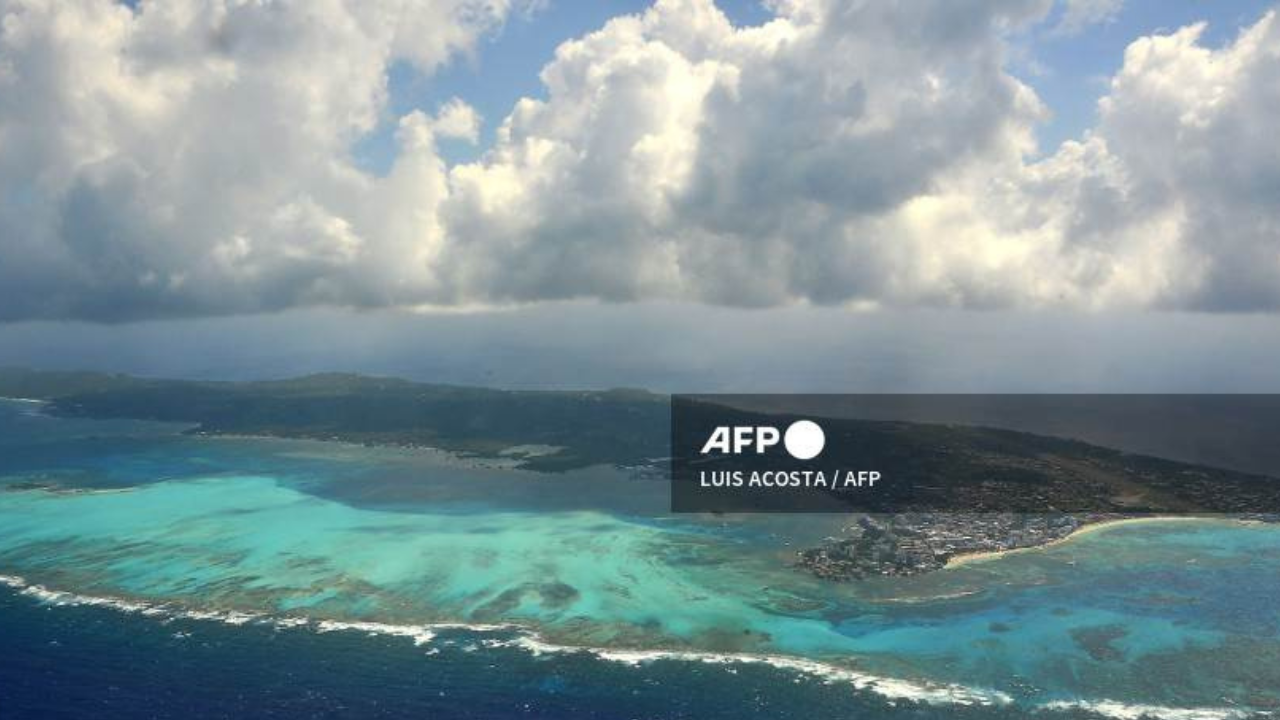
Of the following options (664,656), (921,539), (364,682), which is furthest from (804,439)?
(364,682)

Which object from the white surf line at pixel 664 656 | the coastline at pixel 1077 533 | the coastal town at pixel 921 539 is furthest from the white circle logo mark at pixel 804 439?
the white surf line at pixel 664 656

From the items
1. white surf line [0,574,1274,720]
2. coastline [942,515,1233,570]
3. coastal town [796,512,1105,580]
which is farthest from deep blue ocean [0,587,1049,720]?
coastline [942,515,1233,570]

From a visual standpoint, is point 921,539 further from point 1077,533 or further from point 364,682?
point 364,682

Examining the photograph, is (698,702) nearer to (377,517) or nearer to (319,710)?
(319,710)

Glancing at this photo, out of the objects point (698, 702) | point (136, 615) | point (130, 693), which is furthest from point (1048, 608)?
point (136, 615)

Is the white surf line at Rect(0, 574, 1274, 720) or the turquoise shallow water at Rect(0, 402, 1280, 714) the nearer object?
the white surf line at Rect(0, 574, 1274, 720)

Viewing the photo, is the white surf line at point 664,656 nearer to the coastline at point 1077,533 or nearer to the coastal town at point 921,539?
the coastal town at point 921,539

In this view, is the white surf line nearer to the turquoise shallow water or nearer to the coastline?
the turquoise shallow water
